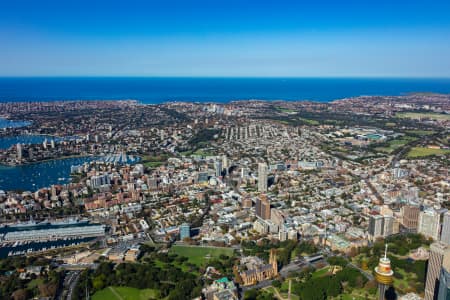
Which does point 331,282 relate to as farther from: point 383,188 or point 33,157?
point 33,157

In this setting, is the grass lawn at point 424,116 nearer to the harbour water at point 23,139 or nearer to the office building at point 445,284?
the harbour water at point 23,139

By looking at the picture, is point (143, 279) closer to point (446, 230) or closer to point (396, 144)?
point (446, 230)

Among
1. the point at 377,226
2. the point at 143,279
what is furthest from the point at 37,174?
the point at 377,226

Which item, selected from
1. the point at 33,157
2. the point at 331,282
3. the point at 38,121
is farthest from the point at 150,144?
the point at 331,282

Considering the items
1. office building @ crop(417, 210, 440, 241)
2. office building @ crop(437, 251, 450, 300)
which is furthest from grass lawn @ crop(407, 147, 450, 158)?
office building @ crop(437, 251, 450, 300)

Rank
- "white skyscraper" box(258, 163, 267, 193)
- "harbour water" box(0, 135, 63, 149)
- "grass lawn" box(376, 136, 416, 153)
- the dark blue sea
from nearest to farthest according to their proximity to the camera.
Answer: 1. "white skyscraper" box(258, 163, 267, 193)
2. "grass lawn" box(376, 136, 416, 153)
3. "harbour water" box(0, 135, 63, 149)
4. the dark blue sea

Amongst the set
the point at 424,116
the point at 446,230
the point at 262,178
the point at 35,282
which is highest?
the point at 424,116

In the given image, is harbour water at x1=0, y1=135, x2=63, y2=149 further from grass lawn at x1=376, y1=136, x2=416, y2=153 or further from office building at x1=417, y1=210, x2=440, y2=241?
office building at x1=417, y1=210, x2=440, y2=241
